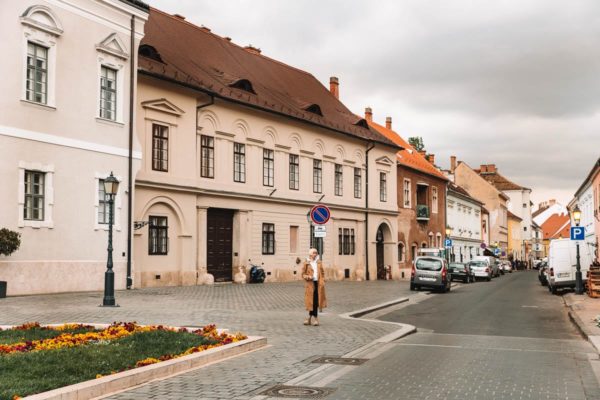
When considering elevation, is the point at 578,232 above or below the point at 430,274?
above

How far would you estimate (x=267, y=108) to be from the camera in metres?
35.7

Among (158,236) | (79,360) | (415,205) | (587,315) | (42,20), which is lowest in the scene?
(587,315)

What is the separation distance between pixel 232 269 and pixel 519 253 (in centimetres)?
9616

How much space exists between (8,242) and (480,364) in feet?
48.1

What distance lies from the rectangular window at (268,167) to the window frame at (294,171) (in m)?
1.62

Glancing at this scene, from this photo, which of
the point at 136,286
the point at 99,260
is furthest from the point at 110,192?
the point at 136,286

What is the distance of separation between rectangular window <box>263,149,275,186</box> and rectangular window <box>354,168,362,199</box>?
9207mm

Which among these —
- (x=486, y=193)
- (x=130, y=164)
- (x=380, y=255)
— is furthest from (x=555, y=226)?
(x=130, y=164)

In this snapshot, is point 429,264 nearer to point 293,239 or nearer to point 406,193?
point 293,239

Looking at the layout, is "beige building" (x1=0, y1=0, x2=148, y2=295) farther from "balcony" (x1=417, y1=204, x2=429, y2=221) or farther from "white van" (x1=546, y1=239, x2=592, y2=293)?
"balcony" (x1=417, y1=204, x2=429, y2=221)

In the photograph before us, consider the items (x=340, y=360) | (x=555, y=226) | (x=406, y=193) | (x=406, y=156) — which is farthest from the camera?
(x=555, y=226)

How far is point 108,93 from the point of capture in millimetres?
25641

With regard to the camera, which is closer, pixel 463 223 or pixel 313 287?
pixel 313 287

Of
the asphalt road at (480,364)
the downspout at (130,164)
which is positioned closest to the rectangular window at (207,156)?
the downspout at (130,164)
